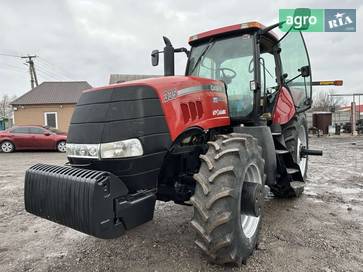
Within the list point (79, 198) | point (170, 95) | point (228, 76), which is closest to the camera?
point (79, 198)

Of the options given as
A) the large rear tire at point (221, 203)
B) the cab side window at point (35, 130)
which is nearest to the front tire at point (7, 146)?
the cab side window at point (35, 130)

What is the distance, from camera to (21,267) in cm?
294

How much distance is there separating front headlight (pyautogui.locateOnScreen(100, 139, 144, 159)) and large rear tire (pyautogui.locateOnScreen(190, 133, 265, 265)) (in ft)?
1.94

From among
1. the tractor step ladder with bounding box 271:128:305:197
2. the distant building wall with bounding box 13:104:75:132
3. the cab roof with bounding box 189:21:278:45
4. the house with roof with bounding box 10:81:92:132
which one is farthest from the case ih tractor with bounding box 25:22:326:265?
the distant building wall with bounding box 13:104:75:132

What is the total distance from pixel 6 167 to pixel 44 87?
15.7 m

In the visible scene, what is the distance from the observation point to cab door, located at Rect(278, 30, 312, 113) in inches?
175

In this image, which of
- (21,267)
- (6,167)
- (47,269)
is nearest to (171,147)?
(47,269)

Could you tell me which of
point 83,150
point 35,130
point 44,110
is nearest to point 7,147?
point 35,130

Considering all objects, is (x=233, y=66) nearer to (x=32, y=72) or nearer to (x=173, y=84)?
(x=173, y=84)

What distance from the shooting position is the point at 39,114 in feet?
69.6

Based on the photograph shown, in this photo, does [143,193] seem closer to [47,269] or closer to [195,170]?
[195,170]

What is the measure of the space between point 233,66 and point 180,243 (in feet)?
7.45

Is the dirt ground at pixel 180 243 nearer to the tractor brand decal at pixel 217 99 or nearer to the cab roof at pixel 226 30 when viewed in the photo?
the tractor brand decal at pixel 217 99

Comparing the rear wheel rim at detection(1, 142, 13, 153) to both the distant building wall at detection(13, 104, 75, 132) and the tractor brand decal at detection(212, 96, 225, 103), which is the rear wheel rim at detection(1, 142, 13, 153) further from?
the tractor brand decal at detection(212, 96, 225, 103)
